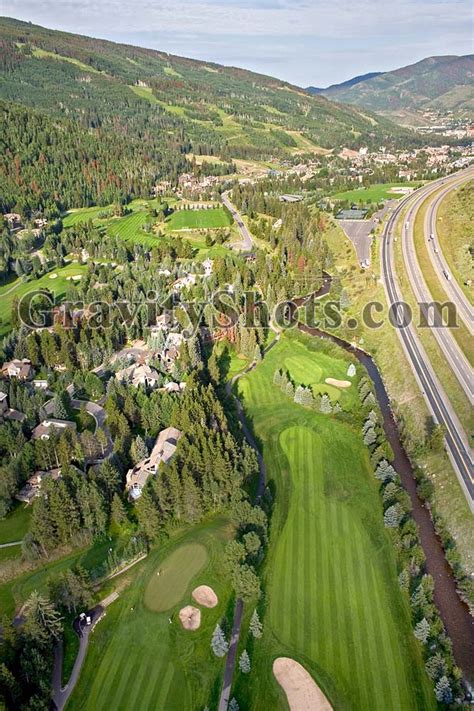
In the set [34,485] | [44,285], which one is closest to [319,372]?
[34,485]

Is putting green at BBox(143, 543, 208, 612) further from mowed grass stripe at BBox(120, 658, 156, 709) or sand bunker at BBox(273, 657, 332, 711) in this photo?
sand bunker at BBox(273, 657, 332, 711)

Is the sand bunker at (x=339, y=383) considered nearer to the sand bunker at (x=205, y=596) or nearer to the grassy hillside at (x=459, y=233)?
the grassy hillside at (x=459, y=233)

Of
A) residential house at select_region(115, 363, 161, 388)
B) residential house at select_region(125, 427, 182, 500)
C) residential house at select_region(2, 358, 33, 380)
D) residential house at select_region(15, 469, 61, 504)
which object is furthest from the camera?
residential house at select_region(2, 358, 33, 380)

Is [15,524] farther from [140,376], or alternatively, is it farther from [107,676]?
[140,376]

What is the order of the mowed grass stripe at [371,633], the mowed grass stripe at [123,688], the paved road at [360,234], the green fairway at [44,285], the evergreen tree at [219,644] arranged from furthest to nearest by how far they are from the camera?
the paved road at [360,234] < the green fairway at [44,285] < the evergreen tree at [219,644] < the mowed grass stripe at [371,633] < the mowed grass stripe at [123,688]

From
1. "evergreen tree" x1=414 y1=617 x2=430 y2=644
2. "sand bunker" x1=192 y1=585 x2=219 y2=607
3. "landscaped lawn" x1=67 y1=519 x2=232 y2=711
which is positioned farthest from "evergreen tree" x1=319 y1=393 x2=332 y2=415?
"evergreen tree" x1=414 y1=617 x2=430 y2=644

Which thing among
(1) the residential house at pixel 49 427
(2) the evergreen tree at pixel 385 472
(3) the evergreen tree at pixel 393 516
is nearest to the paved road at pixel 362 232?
(2) the evergreen tree at pixel 385 472

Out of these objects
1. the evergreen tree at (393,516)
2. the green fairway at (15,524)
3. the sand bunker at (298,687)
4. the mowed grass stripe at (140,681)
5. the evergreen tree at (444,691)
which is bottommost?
the green fairway at (15,524)

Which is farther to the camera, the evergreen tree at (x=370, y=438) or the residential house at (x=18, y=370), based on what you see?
the residential house at (x=18, y=370)
